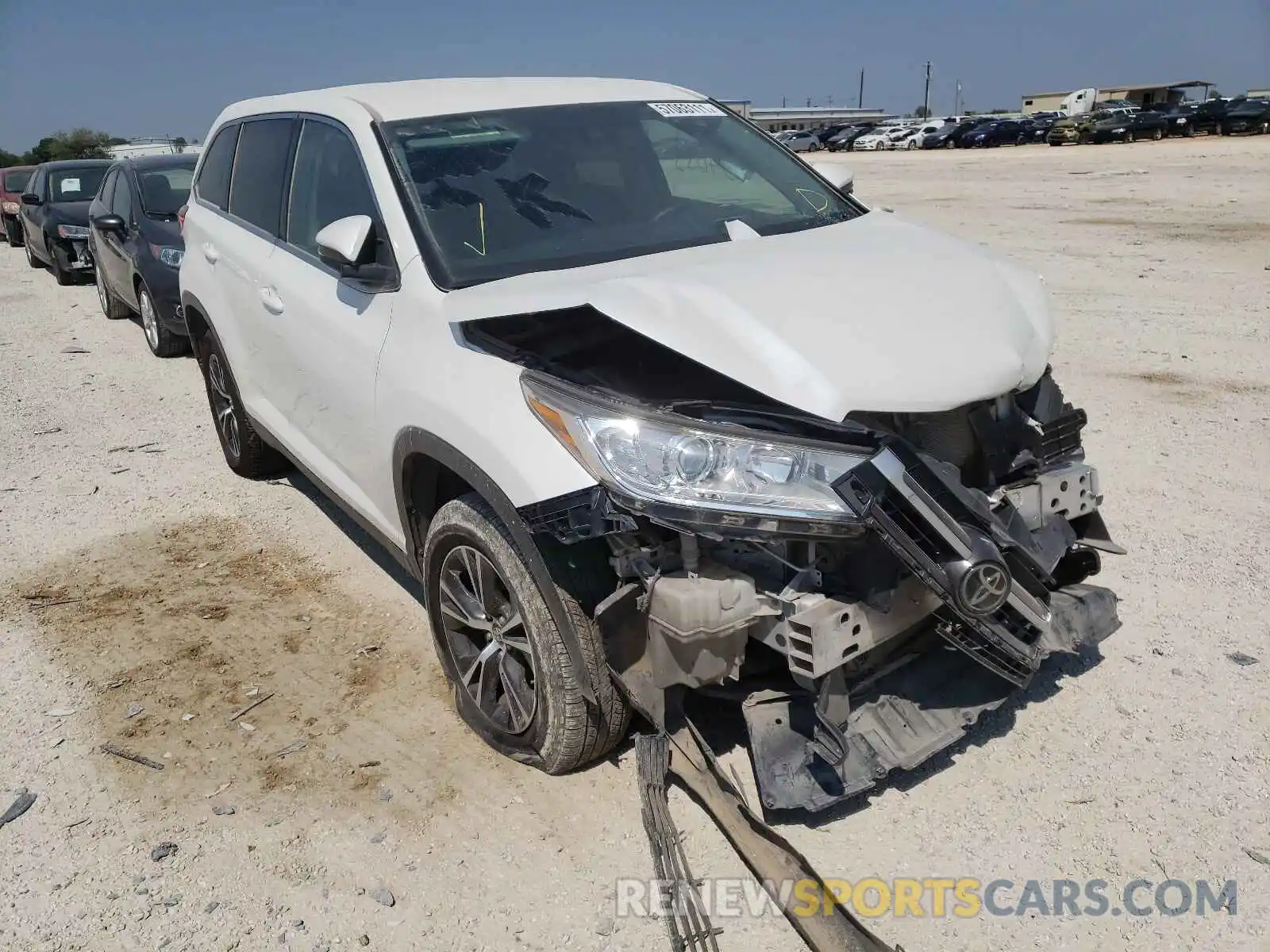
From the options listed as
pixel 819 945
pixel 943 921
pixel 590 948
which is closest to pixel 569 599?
pixel 590 948

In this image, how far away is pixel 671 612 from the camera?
2.50 meters

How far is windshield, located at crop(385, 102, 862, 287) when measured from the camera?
10.9ft

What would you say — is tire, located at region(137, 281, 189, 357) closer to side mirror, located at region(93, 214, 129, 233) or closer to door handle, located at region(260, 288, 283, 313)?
side mirror, located at region(93, 214, 129, 233)

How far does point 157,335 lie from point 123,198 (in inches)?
61.7

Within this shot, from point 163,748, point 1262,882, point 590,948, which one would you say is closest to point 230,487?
point 163,748

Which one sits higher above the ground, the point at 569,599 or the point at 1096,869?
the point at 569,599

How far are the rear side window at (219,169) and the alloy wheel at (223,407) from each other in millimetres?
857

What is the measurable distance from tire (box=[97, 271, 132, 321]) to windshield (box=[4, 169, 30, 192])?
34.0ft

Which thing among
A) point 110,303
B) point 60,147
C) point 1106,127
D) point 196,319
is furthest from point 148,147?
point 60,147

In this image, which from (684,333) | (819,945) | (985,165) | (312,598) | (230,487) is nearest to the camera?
(819,945)

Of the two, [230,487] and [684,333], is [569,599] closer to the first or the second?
[684,333]

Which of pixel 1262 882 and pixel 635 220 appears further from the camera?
pixel 635 220

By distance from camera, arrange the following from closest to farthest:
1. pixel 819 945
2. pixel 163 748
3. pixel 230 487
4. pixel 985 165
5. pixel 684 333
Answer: pixel 819 945
pixel 684 333
pixel 163 748
pixel 230 487
pixel 985 165

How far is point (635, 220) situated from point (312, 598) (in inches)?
88.6
